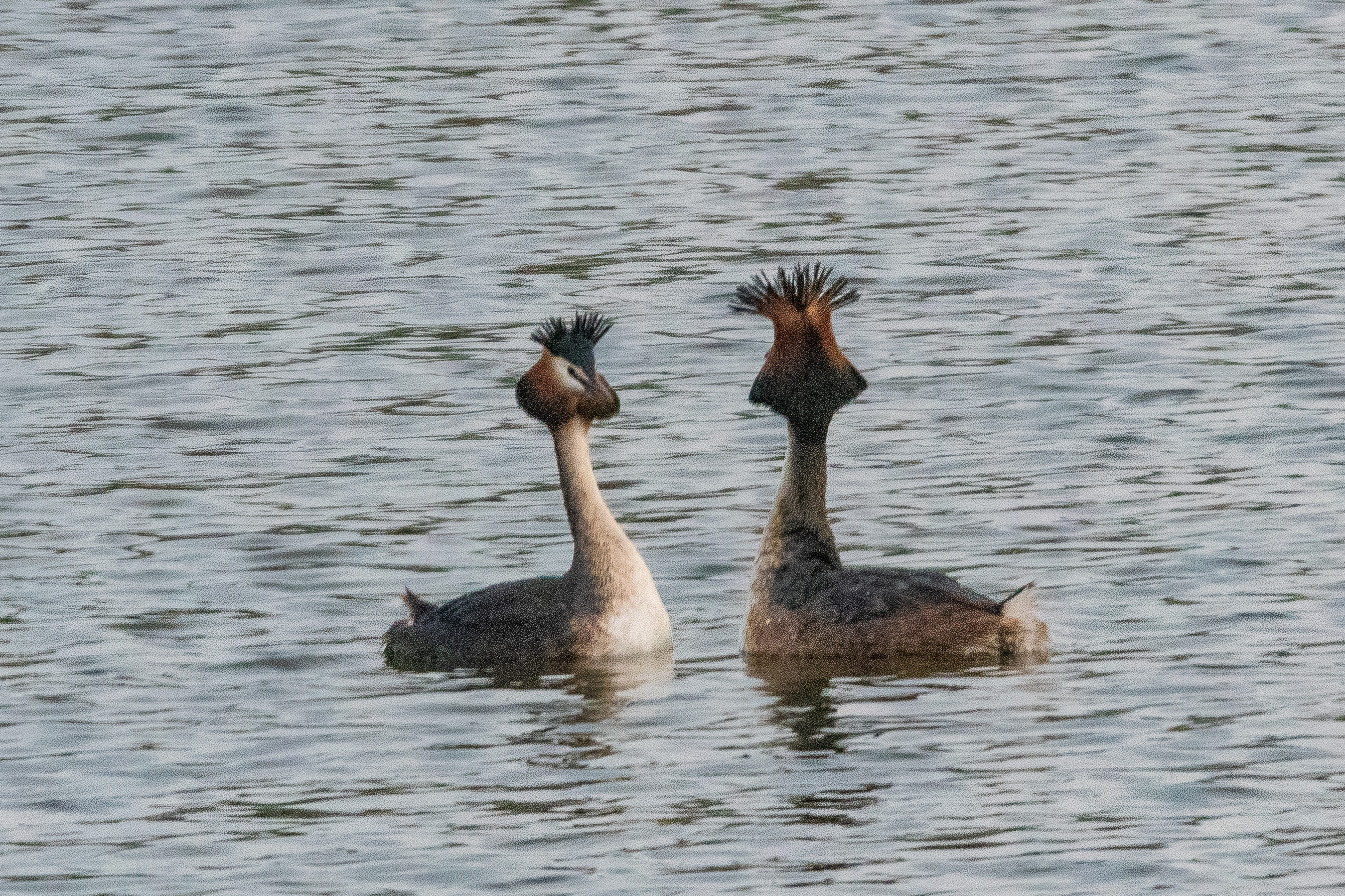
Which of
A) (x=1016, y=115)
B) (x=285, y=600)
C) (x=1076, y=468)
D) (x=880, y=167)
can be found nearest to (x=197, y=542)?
(x=285, y=600)

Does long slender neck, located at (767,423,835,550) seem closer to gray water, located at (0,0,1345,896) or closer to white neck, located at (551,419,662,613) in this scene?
white neck, located at (551,419,662,613)

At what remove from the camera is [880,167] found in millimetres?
27188

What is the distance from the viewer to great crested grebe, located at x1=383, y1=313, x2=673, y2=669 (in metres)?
13.8

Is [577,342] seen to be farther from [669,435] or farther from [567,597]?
[669,435]

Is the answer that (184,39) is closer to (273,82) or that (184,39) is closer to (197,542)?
(273,82)

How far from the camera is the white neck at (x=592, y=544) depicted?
45.9 feet

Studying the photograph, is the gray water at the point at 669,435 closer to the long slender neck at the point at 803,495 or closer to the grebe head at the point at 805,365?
the long slender neck at the point at 803,495

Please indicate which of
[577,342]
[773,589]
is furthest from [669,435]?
[773,589]

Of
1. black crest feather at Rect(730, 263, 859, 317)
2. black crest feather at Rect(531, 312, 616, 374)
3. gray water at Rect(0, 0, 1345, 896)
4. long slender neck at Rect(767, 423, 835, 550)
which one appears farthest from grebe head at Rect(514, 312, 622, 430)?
gray water at Rect(0, 0, 1345, 896)

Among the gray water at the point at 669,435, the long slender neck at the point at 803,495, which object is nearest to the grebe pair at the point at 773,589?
the long slender neck at the point at 803,495

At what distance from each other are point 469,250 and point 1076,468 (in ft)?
27.3

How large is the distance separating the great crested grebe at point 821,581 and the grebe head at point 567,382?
73 centimetres

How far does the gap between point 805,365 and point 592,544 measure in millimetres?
1337

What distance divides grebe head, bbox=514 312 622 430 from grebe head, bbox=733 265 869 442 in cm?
73
